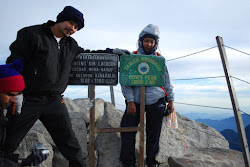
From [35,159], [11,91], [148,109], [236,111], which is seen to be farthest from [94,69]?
[236,111]

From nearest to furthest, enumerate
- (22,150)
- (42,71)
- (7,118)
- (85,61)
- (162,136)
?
(7,118)
(42,71)
(85,61)
(22,150)
(162,136)

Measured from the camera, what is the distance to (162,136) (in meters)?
4.71

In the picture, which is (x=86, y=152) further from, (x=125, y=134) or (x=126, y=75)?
(x=126, y=75)

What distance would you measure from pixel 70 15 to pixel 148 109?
1.79 metres

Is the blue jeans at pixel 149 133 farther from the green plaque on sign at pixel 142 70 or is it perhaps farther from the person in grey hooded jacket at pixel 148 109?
the green plaque on sign at pixel 142 70

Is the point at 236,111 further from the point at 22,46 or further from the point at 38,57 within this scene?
the point at 22,46

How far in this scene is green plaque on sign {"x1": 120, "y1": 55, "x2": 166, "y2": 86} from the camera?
3.62 metres

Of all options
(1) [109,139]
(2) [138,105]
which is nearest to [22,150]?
(1) [109,139]

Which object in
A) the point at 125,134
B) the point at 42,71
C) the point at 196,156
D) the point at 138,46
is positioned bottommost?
the point at 196,156

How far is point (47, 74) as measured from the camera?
278 cm

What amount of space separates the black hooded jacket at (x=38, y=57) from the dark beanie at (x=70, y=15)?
20cm

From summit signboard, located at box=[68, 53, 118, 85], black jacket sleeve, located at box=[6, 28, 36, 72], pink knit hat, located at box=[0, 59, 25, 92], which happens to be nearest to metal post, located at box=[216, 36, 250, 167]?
summit signboard, located at box=[68, 53, 118, 85]

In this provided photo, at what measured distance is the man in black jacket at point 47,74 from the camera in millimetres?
2732

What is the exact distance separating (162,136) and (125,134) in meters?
1.31
